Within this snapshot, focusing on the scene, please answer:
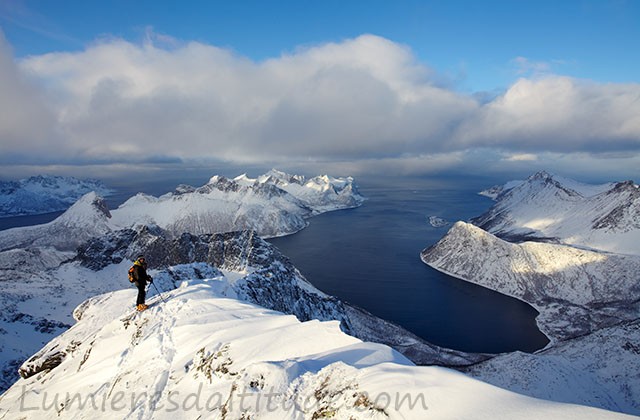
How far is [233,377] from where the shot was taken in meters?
15.3

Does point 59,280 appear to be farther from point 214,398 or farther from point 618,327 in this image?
A: point 618,327

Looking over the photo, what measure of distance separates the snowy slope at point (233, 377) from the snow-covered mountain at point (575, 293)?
5252 centimetres

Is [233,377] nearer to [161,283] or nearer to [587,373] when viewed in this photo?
[161,283]

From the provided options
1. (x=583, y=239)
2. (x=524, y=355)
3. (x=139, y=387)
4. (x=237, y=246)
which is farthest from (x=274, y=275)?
(x=583, y=239)

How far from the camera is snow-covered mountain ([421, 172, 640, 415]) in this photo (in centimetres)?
5291

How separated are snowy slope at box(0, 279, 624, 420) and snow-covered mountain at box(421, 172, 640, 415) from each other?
172 ft

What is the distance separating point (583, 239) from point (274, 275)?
184 metres

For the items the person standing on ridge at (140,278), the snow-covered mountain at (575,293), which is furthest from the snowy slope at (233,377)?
the snow-covered mountain at (575,293)

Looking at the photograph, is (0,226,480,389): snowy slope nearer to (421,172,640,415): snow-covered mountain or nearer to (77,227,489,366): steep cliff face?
(77,227,489,366): steep cliff face

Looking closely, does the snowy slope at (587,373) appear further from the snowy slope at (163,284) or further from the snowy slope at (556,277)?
the snowy slope at (556,277)

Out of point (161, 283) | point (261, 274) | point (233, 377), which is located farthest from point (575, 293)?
point (233, 377)

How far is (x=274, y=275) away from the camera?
76062mm

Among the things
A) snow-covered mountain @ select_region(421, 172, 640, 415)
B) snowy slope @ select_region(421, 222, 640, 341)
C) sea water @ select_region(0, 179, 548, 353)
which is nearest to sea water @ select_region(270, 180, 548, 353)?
sea water @ select_region(0, 179, 548, 353)

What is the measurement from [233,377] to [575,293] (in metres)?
156
